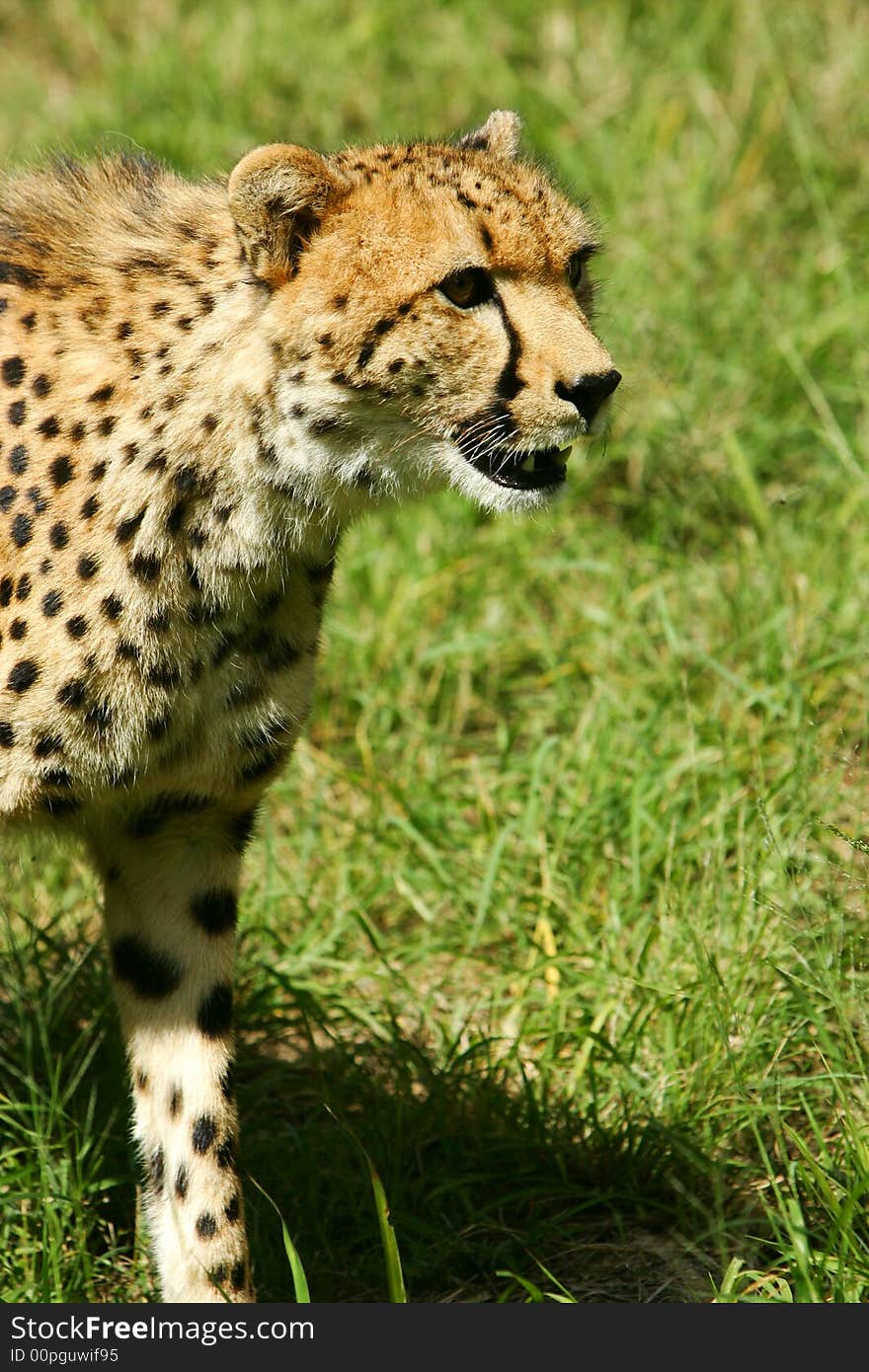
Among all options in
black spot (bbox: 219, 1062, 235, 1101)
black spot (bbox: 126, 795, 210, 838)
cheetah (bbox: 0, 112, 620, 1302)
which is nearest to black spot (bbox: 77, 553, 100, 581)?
cheetah (bbox: 0, 112, 620, 1302)

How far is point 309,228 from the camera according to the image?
96.1 inches

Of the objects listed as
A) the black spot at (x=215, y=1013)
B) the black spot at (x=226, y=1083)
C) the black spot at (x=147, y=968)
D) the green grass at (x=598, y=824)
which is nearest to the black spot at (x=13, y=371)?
the green grass at (x=598, y=824)

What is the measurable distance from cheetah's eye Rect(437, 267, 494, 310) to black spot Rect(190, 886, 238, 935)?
3.29 ft

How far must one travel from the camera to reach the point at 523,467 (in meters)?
2.50

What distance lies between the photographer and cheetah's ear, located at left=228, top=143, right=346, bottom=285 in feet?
7.77

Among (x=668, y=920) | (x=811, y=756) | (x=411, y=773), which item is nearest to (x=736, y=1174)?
(x=668, y=920)

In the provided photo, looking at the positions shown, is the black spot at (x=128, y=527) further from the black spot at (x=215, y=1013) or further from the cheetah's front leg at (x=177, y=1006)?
the black spot at (x=215, y=1013)

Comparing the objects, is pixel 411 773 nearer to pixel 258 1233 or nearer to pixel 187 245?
pixel 258 1233

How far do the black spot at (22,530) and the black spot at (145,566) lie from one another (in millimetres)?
157

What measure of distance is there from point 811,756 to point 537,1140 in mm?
867

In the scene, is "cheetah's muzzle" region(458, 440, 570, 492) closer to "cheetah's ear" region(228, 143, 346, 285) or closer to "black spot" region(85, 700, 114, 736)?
"cheetah's ear" region(228, 143, 346, 285)

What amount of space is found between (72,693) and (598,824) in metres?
1.39

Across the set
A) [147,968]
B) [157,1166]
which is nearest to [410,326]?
[147,968]

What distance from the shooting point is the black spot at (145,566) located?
2.52 metres
